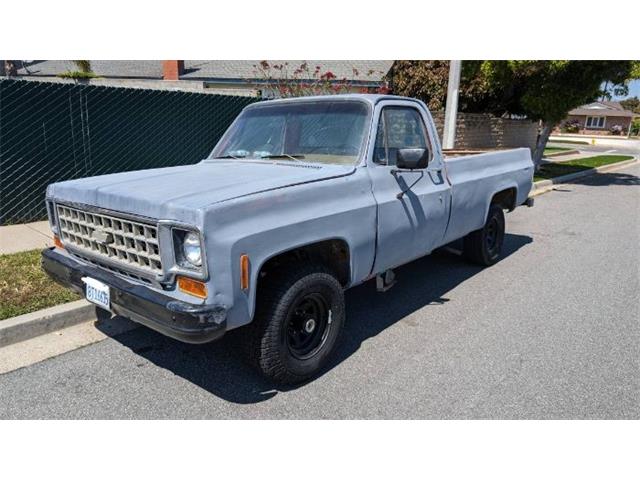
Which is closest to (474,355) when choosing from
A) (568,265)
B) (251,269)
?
(251,269)

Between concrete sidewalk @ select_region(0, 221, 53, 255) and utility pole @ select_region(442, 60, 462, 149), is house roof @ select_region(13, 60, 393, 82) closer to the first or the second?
utility pole @ select_region(442, 60, 462, 149)

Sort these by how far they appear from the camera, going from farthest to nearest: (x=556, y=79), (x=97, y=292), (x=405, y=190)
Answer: (x=556, y=79) → (x=405, y=190) → (x=97, y=292)

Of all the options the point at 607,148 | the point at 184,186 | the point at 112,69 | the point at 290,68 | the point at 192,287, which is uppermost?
the point at 112,69

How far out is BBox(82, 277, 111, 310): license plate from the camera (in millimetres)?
3182

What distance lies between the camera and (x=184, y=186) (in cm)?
330

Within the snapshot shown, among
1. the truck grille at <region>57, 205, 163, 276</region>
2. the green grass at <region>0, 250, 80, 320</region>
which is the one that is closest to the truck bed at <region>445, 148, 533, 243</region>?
the truck grille at <region>57, 205, 163, 276</region>

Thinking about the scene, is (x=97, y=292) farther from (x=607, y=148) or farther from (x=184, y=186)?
(x=607, y=148)

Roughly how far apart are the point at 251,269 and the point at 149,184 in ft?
3.55

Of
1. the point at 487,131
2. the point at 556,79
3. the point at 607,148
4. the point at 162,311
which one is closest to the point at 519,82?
the point at 556,79

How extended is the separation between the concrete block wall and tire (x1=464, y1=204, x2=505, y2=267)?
8.95 m

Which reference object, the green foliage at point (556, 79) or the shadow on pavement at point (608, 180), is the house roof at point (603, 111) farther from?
the green foliage at point (556, 79)

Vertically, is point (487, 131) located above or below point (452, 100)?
below

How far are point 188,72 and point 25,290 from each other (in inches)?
1030

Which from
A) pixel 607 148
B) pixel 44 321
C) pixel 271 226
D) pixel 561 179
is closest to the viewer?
pixel 271 226
